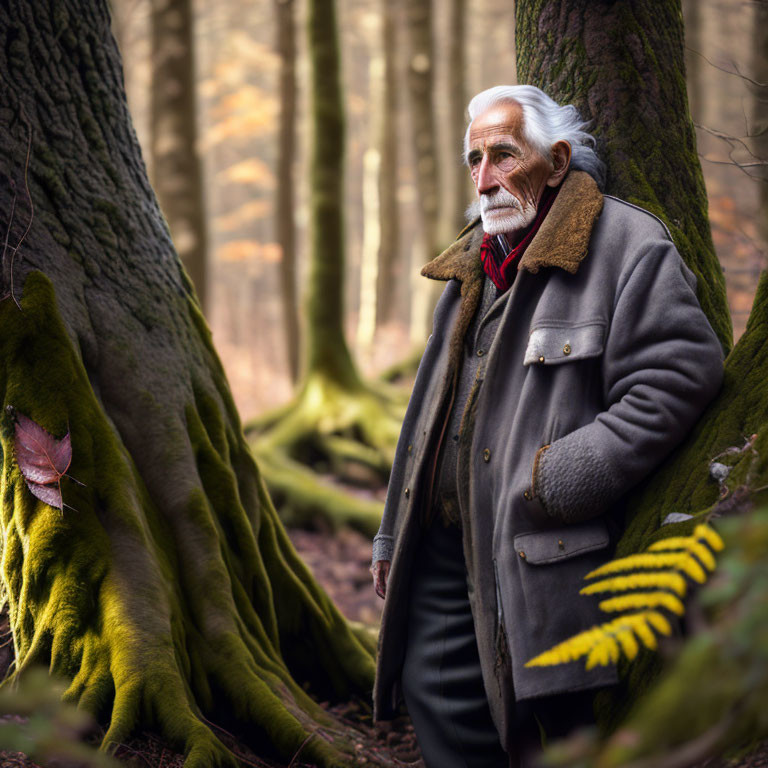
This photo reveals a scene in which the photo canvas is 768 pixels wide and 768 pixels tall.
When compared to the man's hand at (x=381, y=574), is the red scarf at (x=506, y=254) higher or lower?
higher

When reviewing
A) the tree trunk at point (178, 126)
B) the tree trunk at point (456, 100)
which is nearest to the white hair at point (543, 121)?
the tree trunk at point (178, 126)

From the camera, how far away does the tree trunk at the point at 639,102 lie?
123 inches

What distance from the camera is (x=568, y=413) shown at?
96.3 inches

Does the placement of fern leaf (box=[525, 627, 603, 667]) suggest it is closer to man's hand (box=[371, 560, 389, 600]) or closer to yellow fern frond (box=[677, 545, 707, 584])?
yellow fern frond (box=[677, 545, 707, 584])

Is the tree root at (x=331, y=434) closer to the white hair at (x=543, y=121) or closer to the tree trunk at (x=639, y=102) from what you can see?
the tree trunk at (x=639, y=102)

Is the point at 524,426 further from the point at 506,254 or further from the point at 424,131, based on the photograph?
the point at 424,131

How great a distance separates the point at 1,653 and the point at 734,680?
3.00 m

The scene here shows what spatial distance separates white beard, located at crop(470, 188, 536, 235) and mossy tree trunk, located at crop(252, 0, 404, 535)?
5.83 meters

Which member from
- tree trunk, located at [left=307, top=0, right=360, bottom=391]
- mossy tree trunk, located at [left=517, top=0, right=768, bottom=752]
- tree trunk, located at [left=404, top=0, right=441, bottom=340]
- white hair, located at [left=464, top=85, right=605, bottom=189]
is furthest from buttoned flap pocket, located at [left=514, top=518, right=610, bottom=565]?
tree trunk, located at [left=404, top=0, right=441, bottom=340]

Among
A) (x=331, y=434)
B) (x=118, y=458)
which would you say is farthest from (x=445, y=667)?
(x=331, y=434)

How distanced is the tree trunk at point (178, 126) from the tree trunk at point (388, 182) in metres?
7.71

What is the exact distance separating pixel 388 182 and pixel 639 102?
1567cm

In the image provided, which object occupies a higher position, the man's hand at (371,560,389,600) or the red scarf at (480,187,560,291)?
the red scarf at (480,187,560,291)

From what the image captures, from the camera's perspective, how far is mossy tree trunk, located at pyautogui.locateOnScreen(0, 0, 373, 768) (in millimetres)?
2902
